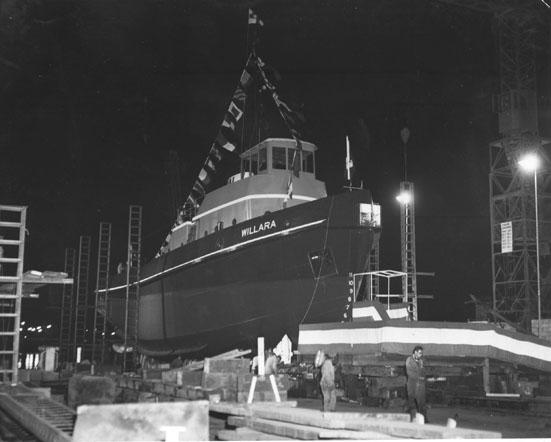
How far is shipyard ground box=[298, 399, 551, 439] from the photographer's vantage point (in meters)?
10.9

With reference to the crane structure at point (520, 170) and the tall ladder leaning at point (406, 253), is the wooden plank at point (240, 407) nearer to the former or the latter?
the tall ladder leaning at point (406, 253)

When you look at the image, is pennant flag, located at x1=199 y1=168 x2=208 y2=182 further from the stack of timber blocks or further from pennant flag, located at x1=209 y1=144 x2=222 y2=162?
the stack of timber blocks

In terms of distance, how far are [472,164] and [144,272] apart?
19616mm

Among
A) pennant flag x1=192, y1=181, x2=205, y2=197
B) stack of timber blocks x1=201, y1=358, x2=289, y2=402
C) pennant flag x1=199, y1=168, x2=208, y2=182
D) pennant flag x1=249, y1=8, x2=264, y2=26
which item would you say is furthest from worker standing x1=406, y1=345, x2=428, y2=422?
pennant flag x1=192, y1=181, x2=205, y2=197

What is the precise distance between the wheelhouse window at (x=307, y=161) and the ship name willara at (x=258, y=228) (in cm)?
452

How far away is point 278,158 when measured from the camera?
2545 cm

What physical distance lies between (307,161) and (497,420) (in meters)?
15.9

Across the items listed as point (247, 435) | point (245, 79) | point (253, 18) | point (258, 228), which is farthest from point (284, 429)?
point (245, 79)

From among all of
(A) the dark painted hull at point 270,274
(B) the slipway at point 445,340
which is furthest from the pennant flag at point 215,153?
(B) the slipway at point 445,340

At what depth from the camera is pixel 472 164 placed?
37.2 m

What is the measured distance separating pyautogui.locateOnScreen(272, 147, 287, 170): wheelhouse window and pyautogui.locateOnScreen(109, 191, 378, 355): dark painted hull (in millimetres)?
3508

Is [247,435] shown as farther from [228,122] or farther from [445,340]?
[228,122]

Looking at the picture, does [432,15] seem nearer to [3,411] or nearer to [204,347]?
→ [3,411]

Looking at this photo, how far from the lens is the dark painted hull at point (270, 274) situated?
67.6ft
